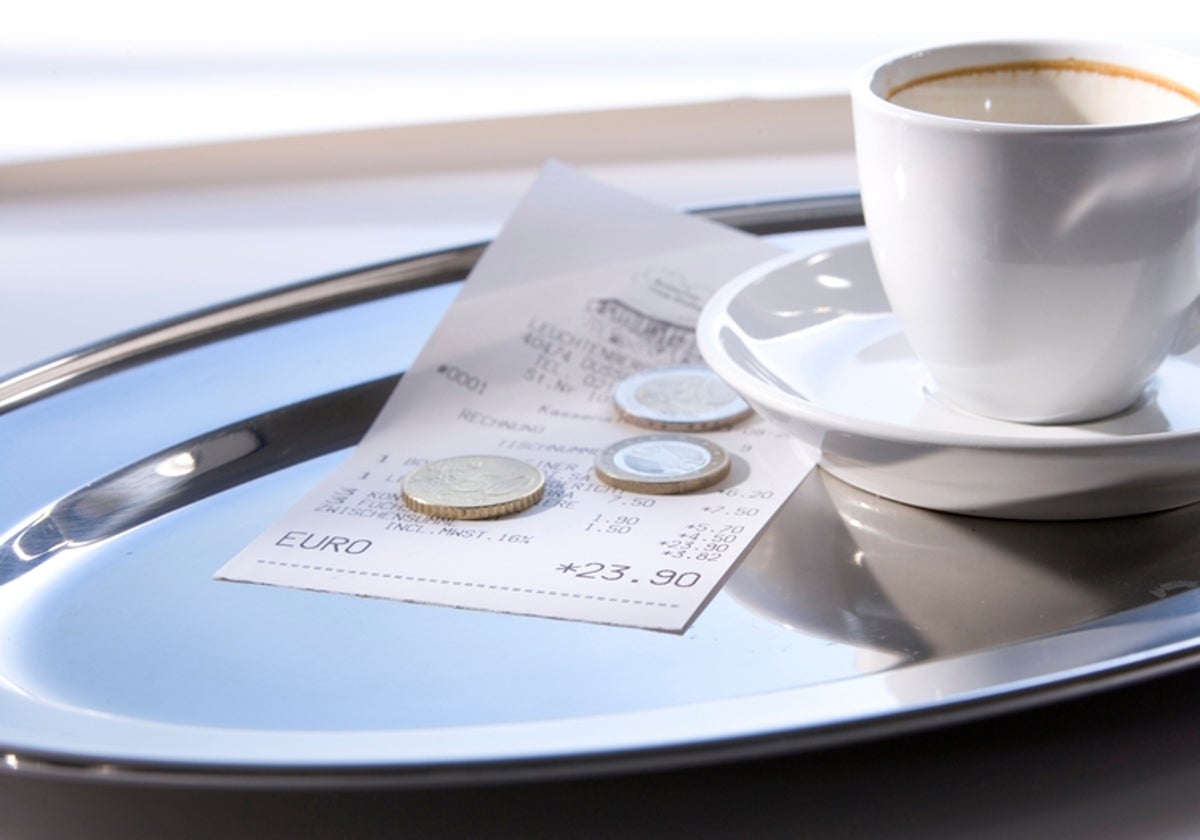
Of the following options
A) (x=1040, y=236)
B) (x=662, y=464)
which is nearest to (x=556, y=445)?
(x=662, y=464)

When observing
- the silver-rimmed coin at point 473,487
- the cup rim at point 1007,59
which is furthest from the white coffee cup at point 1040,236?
the silver-rimmed coin at point 473,487

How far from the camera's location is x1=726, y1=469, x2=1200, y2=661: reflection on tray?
36cm

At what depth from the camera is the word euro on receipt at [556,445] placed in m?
0.38

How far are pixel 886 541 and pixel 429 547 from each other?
12 cm

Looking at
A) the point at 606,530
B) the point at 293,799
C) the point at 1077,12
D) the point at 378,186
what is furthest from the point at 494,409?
the point at 1077,12

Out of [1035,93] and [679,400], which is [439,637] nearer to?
[679,400]

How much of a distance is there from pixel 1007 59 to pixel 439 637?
26 centimetres

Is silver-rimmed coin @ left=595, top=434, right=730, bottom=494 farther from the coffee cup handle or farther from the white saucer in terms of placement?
the coffee cup handle

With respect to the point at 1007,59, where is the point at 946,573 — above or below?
below

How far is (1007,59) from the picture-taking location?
48 cm

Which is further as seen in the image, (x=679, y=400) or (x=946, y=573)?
(x=679, y=400)

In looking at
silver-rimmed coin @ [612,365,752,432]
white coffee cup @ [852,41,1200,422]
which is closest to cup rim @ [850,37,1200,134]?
white coffee cup @ [852,41,1200,422]

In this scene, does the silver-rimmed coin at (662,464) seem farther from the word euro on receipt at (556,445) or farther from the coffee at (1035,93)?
the coffee at (1035,93)

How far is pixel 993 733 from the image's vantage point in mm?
317
